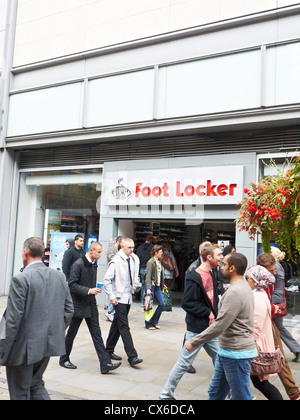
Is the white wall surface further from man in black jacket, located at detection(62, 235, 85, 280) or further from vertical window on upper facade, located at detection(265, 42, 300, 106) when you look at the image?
man in black jacket, located at detection(62, 235, 85, 280)

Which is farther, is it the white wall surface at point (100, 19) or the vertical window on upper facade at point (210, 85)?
the white wall surface at point (100, 19)

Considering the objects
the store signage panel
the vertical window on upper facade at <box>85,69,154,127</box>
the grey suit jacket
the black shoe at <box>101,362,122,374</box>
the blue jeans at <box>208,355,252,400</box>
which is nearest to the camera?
the grey suit jacket

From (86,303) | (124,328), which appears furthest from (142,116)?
(124,328)

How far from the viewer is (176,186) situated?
440 inches

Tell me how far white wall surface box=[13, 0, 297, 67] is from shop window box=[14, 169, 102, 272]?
12.4 ft

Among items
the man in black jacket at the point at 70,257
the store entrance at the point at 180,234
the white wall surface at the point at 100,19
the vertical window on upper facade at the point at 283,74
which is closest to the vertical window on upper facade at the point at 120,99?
the white wall surface at the point at 100,19

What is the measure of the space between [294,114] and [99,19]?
6.37 metres

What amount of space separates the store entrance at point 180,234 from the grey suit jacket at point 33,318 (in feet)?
24.7

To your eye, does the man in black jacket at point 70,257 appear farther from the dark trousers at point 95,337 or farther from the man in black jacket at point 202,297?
the man in black jacket at point 202,297

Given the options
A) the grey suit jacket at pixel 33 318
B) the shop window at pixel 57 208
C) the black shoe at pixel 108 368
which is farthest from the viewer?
the shop window at pixel 57 208

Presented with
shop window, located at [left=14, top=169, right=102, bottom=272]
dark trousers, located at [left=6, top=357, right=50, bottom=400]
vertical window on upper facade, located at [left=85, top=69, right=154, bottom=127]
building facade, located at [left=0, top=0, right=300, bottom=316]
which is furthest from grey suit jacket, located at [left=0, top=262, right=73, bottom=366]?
shop window, located at [left=14, top=169, right=102, bottom=272]

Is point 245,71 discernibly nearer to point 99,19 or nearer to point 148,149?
point 148,149

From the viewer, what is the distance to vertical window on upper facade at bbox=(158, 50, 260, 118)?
32.4 ft

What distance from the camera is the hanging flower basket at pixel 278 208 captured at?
15.0 feet
